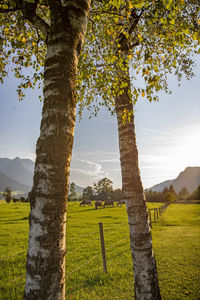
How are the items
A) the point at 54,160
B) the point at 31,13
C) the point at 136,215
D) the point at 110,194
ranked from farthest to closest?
1. the point at 110,194
2. the point at 136,215
3. the point at 31,13
4. the point at 54,160

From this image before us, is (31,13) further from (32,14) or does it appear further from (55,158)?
(55,158)

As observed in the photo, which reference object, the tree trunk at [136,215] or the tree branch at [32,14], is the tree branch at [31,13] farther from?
the tree trunk at [136,215]

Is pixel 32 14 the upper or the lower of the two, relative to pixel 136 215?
upper

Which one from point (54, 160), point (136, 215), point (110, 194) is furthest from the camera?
point (110, 194)

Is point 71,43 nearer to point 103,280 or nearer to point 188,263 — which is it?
point 103,280

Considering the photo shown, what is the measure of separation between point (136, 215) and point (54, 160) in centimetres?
276

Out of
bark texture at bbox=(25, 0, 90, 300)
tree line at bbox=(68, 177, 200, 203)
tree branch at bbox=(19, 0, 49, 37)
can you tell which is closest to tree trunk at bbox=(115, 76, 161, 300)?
bark texture at bbox=(25, 0, 90, 300)

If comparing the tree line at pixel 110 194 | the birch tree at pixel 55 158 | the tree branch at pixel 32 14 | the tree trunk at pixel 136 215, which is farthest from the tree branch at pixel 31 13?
the tree line at pixel 110 194

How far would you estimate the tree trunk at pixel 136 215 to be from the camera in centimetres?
365

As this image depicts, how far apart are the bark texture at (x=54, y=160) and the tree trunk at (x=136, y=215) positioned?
7.64ft

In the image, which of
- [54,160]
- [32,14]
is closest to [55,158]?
[54,160]

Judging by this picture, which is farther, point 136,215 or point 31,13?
point 136,215

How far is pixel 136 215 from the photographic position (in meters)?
3.90

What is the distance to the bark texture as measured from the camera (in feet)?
5.78
